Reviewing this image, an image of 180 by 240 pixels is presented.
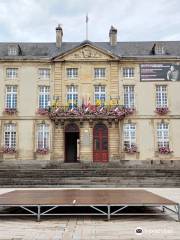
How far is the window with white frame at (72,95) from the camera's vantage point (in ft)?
82.8

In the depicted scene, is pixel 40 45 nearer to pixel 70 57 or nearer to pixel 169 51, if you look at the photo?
pixel 70 57

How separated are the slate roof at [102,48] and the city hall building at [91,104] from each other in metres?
0.26

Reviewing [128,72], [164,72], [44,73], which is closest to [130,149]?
[128,72]

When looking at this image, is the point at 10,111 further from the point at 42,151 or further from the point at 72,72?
the point at 72,72

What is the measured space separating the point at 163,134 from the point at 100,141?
4.49 metres

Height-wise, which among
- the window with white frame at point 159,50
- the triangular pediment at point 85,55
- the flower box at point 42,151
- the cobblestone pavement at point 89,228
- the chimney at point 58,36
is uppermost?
the chimney at point 58,36

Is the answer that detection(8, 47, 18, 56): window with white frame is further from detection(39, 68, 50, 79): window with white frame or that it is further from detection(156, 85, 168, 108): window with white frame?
detection(156, 85, 168, 108): window with white frame

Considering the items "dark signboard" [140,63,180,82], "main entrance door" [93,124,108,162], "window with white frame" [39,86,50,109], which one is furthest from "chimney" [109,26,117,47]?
"main entrance door" [93,124,108,162]

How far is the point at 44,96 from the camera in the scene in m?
25.6

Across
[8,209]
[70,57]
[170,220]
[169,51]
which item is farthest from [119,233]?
[169,51]

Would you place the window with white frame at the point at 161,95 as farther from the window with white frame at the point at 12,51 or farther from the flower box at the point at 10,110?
the window with white frame at the point at 12,51

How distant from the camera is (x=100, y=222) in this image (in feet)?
24.5

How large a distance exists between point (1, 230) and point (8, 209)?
2603 millimetres

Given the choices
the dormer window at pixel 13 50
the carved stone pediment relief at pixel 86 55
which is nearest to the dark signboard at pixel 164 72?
the carved stone pediment relief at pixel 86 55
